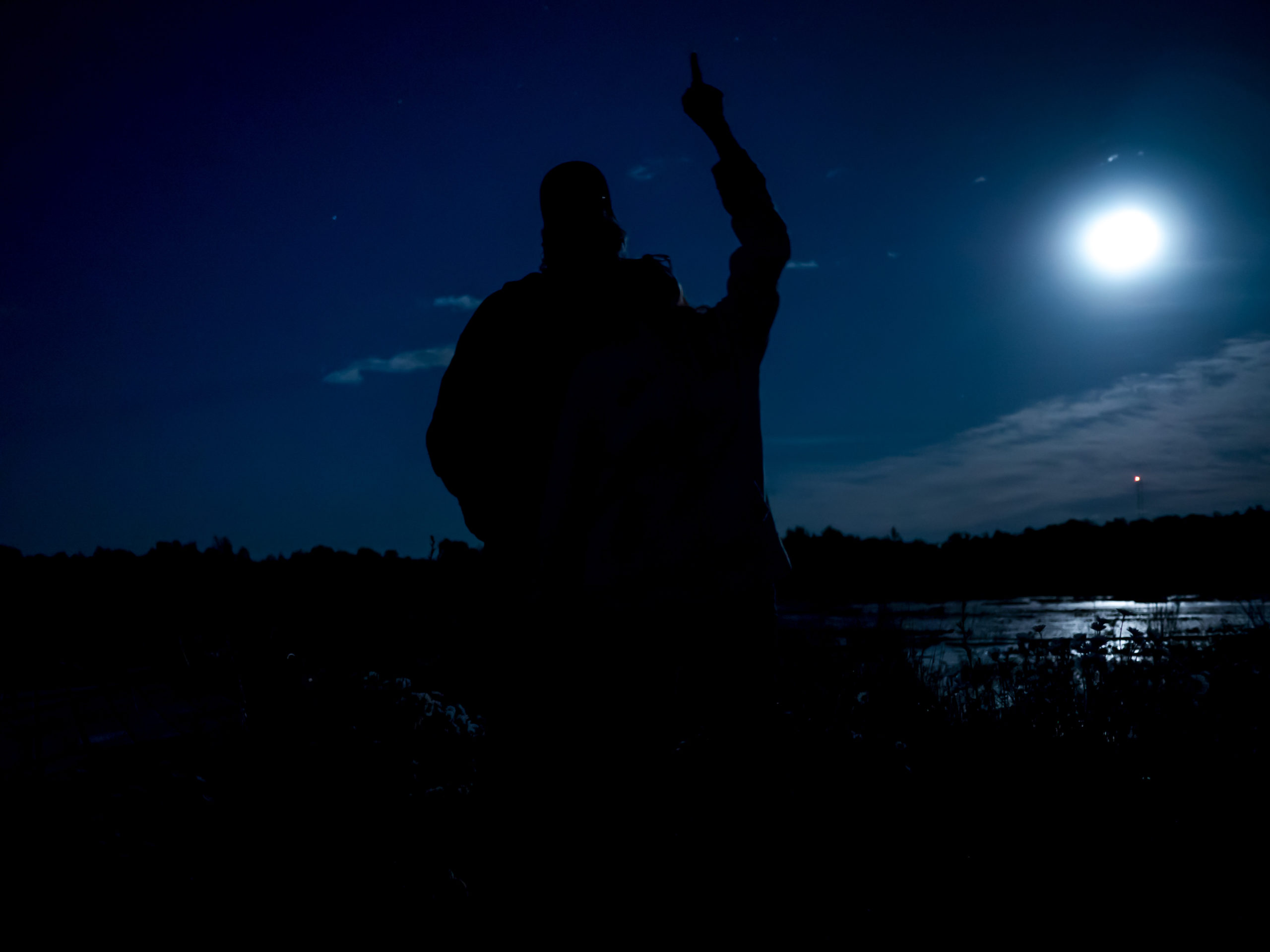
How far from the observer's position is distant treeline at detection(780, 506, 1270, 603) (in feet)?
57.5

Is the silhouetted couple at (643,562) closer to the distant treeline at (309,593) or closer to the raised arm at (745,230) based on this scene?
the raised arm at (745,230)

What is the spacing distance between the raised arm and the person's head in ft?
0.98

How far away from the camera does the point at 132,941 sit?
232 cm

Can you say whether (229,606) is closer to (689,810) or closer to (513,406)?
(689,810)

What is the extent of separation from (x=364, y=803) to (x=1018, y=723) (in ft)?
10.7

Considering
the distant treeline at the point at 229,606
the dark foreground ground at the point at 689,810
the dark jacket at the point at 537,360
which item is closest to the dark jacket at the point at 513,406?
the dark jacket at the point at 537,360

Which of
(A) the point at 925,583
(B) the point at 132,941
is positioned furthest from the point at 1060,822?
(A) the point at 925,583

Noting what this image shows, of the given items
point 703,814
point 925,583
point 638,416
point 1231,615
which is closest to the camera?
point 638,416

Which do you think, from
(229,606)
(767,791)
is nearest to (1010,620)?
(229,606)

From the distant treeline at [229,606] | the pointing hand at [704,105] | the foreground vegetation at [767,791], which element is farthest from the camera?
the distant treeline at [229,606]

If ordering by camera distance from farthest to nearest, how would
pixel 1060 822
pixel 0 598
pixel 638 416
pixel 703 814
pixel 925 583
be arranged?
1. pixel 925 583
2. pixel 0 598
3. pixel 1060 822
4. pixel 703 814
5. pixel 638 416

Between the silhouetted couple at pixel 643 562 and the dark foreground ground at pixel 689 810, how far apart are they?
0.14 feet

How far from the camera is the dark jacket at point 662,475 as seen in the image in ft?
4.76

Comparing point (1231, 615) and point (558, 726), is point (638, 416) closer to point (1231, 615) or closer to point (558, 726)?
point (558, 726)
